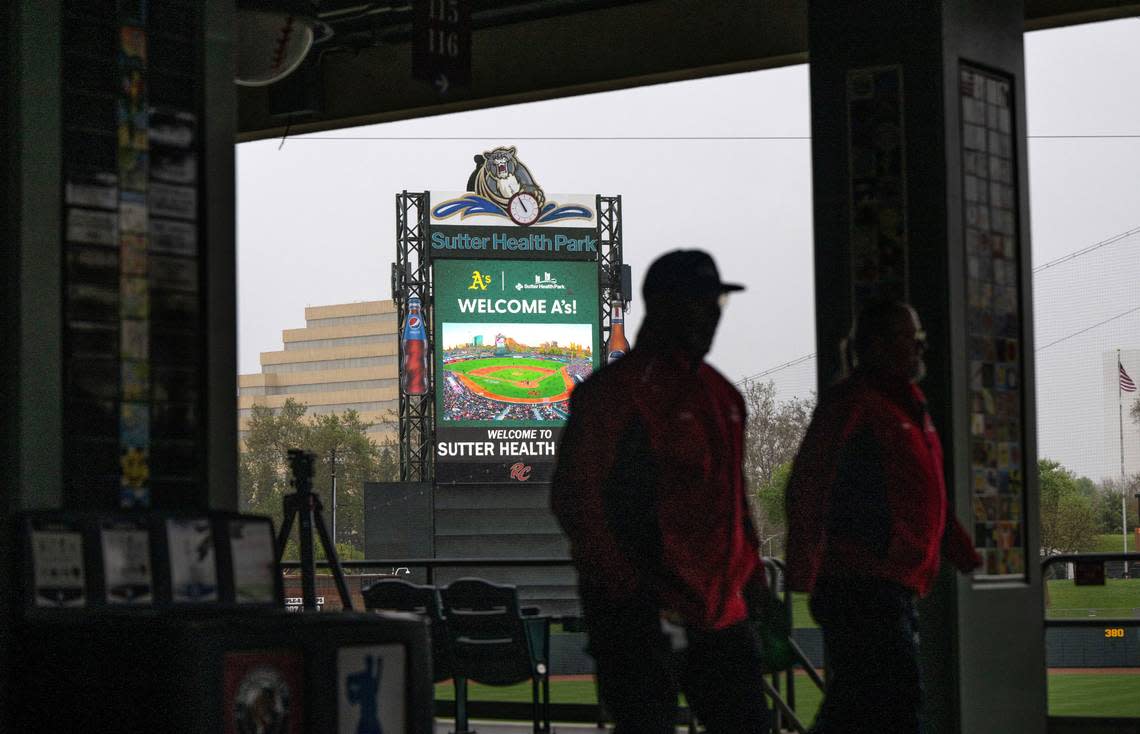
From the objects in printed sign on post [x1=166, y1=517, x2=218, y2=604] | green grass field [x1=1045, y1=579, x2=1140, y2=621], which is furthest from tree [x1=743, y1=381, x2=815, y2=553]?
printed sign on post [x1=166, y1=517, x2=218, y2=604]

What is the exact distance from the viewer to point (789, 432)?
313 ft

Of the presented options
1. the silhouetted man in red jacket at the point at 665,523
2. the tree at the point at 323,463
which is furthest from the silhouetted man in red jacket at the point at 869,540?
the tree at the point at 323,463

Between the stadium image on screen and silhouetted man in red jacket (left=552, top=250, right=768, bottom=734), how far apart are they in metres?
42.7

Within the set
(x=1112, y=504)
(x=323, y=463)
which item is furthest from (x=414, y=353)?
(x=1112, y=504)

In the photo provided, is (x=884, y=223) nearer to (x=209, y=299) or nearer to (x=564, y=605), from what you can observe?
(x=209, y=299)

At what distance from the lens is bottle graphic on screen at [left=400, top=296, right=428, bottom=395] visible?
151 feet

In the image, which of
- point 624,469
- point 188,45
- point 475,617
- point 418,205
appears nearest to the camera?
point 624,469

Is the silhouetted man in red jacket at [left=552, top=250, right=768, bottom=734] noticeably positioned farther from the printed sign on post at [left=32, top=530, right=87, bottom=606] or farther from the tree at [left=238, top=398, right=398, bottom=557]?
the tree at [left=238, top=398, right=398, bottom=557]

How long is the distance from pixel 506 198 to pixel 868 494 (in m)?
51.6

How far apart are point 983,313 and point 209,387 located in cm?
324

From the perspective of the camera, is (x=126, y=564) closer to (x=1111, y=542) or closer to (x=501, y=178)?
(x=501, y=178)

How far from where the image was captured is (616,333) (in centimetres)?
5003

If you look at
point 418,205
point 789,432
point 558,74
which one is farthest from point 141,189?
point 789,432

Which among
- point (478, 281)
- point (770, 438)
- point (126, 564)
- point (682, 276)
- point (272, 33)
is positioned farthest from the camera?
point (770, 438)
